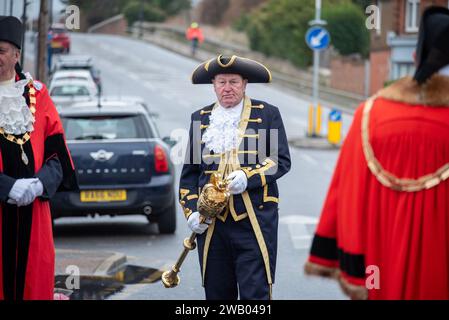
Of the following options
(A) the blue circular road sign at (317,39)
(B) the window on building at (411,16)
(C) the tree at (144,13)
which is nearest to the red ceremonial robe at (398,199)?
(A) the blue circular road sign at (317,39)

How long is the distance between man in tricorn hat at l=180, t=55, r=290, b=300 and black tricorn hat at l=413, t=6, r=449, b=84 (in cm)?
186

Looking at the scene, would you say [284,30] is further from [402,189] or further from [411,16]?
[402,189]

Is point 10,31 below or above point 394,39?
above

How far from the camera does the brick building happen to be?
147 ft

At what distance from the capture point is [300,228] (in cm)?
1391

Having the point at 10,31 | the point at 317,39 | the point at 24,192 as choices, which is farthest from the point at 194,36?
the point at 24,192

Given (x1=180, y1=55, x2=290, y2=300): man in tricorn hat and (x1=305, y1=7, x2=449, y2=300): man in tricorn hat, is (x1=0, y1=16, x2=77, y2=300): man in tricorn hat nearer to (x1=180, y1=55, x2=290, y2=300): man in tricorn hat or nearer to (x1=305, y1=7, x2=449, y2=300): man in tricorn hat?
(x1=180, y1=55, x2=290, y2=300): man in tricorn hat

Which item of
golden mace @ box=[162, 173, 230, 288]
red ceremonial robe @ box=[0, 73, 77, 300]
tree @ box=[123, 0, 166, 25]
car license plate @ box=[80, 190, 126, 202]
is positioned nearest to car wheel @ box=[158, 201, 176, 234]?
car license plate @ box=[80, 190, 126, 202]

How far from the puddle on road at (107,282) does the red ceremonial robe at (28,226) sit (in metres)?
3.00

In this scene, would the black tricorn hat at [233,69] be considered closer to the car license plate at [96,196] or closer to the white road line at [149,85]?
the car license plate at [96,196]

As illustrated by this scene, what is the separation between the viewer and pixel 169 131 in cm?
2975

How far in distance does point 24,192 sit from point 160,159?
263 inches

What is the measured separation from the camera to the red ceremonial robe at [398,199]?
4.84 metres

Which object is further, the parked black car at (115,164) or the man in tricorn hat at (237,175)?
the parked black car at (115,164)
